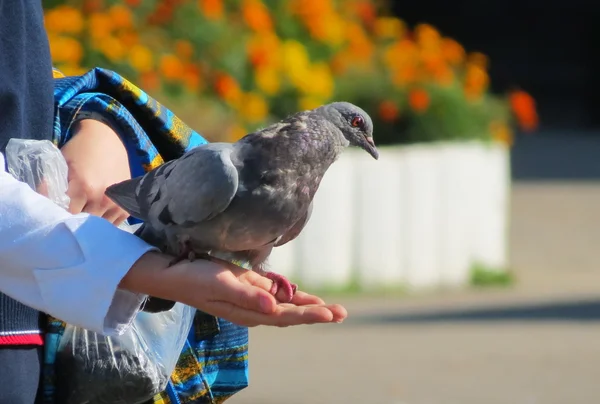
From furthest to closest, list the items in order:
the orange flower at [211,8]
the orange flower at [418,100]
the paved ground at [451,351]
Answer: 1. the orange flower at [418,100]
2. the orange flower at [211,8]
3. the paved ground at [451,351]

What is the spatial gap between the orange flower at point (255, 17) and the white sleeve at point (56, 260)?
277 inches

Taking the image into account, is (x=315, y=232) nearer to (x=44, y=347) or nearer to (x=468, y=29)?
(x=44, y=347)

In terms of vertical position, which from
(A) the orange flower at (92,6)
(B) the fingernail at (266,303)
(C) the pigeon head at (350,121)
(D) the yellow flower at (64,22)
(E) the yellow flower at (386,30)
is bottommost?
(B) the fingernail at (266,303)

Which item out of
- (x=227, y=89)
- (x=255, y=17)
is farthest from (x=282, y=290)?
(x=255, y=17)

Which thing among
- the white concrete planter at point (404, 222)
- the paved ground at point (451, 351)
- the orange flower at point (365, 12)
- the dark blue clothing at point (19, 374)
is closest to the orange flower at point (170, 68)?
the white concrete planter at point (404, 222)

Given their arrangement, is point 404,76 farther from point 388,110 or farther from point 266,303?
point 266,303

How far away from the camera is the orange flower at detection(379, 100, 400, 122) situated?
31.0ft

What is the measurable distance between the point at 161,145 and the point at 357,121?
48 centimetres

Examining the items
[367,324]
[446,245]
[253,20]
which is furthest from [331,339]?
[253,20]

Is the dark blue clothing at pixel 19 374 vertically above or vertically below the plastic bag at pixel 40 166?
below

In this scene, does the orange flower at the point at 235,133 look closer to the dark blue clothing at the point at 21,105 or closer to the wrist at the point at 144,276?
the dark blue clothing at the point at 21,105

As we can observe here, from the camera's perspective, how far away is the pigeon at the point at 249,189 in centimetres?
201

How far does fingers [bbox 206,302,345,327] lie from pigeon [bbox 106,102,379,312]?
106 mm

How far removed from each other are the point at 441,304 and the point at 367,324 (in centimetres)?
86
